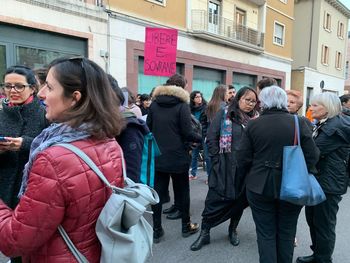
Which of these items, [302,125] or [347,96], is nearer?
[302,125]

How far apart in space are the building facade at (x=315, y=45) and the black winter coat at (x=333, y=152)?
76.9 ft

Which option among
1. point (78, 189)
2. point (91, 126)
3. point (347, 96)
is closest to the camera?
point (78, 189)

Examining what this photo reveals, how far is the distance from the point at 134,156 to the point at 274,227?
139 cm

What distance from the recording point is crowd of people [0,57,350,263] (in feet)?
4.29

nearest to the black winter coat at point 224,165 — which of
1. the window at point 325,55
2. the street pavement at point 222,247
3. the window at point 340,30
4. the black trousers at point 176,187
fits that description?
the black trousers at point 176,187

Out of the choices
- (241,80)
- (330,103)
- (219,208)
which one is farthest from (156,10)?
(330,103)

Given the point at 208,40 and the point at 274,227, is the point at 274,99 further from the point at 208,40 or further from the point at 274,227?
the point at 208,40

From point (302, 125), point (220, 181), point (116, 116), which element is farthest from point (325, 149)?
point (116, 116)

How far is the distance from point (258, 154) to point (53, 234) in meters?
1.94

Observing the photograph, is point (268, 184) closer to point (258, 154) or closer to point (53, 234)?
point (258, 154)

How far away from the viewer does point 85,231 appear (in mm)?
1398

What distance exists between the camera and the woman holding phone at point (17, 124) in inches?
87.9

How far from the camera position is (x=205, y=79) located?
52.8 feet

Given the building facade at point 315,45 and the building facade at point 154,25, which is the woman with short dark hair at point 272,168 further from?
the building facade at point 315,45
